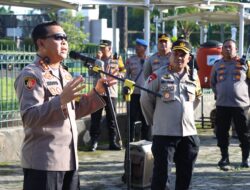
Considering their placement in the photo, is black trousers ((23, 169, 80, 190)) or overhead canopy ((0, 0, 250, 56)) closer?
black trousers ((23, 169, 80, 190))

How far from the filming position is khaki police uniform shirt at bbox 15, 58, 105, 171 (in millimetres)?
3773

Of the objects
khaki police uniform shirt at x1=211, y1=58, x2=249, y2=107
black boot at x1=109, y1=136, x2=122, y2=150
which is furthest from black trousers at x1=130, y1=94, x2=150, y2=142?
khaki police uniform shirt at x1=211, y1=58, x2=249, y2=107

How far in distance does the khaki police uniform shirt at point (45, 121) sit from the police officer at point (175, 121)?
1904 millimetres

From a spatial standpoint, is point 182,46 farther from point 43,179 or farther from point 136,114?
point 136,114

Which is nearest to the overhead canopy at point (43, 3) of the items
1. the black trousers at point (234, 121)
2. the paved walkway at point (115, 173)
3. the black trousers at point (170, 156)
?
the paved walkway at point (115, 173)

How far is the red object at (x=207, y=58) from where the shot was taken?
12.9 meters

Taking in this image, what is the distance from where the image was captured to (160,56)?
9188 mm

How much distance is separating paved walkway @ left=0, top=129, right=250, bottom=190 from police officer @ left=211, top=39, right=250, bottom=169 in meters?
0.43

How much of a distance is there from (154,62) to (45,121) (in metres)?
5.55

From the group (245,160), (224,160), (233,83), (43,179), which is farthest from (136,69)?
(43,179)

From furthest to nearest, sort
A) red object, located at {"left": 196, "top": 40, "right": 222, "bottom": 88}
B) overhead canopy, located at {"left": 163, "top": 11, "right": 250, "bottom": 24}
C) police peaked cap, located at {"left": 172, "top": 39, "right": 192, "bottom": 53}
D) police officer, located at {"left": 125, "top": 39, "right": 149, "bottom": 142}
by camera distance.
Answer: overhead canopy, located at {"left": 163, "top": 11, "right": 250, "bottom": 24}, red object, located at {"left": 196, "top": 40, "right": 222, "bottom": 88}, police officer, located at {"left": 125, "top": 39, "right": 149, "bottom": 142}, police peaked cap, located at {"left": 172, "top": 39, "right": 192, "bottom": 53}

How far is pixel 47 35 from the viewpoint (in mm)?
3959

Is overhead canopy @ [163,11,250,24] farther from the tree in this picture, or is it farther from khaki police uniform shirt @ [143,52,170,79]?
the tree

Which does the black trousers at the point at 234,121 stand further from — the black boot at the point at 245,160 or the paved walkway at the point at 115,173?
the paved walkway at the point at 115,173
